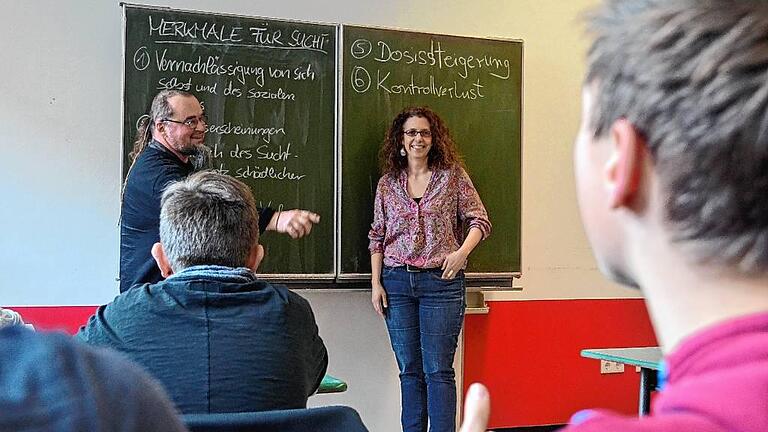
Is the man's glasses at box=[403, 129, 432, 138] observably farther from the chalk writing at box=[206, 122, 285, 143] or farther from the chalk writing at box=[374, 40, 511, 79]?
the chalk writing at box=[206, 122, 285, 143]

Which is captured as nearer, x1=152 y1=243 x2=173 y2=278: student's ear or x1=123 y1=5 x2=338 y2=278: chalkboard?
x1=152 y1=243 x2=173 y2=278: student's ear

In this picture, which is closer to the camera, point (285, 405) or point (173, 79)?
point (285, 405)

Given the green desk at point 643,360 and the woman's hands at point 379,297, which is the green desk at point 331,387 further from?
the woman's hands at point 379,297

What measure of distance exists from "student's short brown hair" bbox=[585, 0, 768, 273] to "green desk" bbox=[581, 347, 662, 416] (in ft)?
7.83

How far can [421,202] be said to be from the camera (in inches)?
172

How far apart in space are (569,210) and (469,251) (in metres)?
1.14

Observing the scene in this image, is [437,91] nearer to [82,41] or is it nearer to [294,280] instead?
[294,280]

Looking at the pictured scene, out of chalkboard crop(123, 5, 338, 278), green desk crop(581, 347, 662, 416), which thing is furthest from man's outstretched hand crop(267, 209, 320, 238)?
chalkboard crop(123, 5, 338, 278)

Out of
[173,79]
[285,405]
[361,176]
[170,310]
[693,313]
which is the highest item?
[173,79]

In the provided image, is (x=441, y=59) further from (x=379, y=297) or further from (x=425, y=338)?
(x=425, y=338)

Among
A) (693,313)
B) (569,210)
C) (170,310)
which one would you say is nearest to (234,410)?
(170,310)

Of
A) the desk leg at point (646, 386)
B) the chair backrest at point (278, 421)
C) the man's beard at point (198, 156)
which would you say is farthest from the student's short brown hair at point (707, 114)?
the man's beard at point (198, 156)

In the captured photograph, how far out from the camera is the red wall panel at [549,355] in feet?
16.5

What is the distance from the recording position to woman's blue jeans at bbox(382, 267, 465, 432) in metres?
4.31
